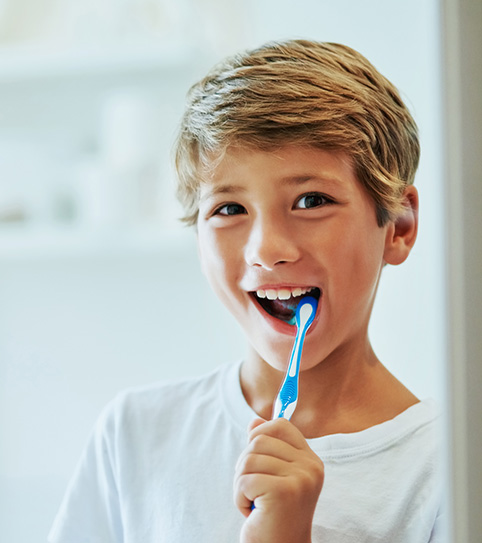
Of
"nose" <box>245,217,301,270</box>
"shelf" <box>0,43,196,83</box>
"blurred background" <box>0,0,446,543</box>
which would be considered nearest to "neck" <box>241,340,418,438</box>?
"nose" <box>245,217,301,270</box>

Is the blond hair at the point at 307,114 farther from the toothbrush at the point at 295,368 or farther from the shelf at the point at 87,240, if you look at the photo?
the shelf at the point at 87,240

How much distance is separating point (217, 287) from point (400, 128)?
188 mm

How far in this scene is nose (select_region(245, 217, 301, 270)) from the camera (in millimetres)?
465

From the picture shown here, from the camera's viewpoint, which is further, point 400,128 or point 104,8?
point 104,8

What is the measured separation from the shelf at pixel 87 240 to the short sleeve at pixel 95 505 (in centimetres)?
44

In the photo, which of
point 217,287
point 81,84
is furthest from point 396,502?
point 81,84

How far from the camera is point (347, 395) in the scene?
55 centimetres

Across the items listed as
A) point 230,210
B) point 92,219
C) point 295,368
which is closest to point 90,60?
point 92,219

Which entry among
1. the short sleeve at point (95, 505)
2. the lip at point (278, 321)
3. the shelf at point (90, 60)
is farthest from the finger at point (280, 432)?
the shelf at point (90, 60)

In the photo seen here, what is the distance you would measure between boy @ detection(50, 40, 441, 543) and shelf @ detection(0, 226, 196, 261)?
0.41m

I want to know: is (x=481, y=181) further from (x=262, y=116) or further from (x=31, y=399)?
(x=31, y=399)

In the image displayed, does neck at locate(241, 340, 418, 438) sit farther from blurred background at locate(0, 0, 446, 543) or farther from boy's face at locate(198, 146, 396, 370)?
blurred background at locate(0, 0, 446, 543)

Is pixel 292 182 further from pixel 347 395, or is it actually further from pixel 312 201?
pixel 347 395

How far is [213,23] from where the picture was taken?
110 centimetres
